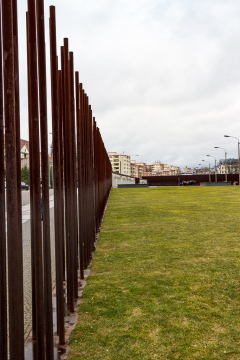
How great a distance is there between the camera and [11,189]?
2.38 metres

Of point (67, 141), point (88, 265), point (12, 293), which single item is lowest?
point (88, 265)

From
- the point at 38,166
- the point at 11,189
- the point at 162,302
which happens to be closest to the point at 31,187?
the point at 38,166

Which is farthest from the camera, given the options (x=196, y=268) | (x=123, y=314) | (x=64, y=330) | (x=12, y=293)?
(x=196, y=268)

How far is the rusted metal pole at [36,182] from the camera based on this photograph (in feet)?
8.95

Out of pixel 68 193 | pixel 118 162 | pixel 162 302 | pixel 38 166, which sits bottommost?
pixel 162 302

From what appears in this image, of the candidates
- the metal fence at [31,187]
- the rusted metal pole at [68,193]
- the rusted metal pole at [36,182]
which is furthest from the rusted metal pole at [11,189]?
the rusted metal pole at [68,193]

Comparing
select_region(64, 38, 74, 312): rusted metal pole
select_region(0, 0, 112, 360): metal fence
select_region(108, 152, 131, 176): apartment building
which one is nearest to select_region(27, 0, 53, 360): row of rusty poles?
select_region(0, 0, 112, 360): metal fence

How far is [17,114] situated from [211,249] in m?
5.43

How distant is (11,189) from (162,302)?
266 centimetres

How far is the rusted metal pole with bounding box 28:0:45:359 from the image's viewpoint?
2.73 meters

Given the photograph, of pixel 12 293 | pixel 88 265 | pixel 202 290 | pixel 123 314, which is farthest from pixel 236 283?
pixel 12 293

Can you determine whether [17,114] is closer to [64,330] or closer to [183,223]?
[64,330]

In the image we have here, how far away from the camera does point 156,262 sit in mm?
6027

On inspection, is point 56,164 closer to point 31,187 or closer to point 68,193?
point 31,187
